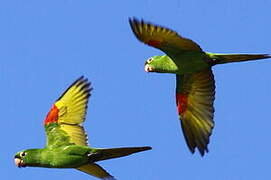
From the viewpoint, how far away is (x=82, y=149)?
65.0 feet

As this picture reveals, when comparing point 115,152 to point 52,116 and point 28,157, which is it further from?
point 52,116

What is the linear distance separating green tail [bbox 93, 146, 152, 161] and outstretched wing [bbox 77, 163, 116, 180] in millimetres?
1419

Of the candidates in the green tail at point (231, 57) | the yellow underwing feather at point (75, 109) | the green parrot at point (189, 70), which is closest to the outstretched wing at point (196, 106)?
the green parrot at point (189, 70)

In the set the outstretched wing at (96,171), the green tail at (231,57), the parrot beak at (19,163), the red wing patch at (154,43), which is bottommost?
the outstretched wing at (96,171)

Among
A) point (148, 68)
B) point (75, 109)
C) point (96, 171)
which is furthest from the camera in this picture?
point (75, 109)

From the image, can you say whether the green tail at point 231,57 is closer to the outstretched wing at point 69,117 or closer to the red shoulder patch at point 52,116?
the outstretched wing at point 69,117

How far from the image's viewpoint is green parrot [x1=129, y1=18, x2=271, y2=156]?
20.1 m

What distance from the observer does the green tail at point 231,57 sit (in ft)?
66.4

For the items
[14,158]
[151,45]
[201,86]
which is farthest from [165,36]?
[14,158]

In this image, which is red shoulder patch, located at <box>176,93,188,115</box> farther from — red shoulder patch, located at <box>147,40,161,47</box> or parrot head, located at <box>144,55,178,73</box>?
red shoulder patch, located at <box>147,40,161,47</box>

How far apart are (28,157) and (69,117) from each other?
2.08 meters

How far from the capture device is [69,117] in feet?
72.1

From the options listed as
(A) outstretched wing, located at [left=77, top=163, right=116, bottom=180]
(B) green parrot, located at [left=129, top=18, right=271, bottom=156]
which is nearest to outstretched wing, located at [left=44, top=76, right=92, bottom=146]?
(A) outstretched wing, located at [left=77, top=163, right=116, bottom=180]

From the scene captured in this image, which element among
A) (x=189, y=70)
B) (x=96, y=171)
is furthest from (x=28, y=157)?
(x=189, y=70)
